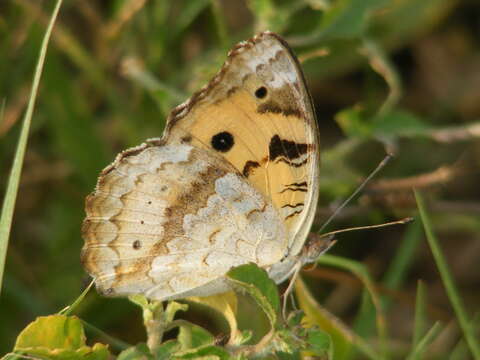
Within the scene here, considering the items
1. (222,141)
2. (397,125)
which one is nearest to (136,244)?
(222,141)

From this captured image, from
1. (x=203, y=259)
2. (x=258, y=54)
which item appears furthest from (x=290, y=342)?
(x=258, y=54)

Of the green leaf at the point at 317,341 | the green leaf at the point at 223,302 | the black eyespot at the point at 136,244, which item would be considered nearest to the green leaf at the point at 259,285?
the green leaf at the point at 317,341

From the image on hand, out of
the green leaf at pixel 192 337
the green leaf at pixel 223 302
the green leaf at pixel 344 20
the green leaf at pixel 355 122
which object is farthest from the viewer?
the green leaf at pixel 344 20

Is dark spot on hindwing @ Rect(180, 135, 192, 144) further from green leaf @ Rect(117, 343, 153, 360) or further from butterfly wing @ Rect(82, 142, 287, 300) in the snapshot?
green leaf @ Rect(117, 343, 153, 360)

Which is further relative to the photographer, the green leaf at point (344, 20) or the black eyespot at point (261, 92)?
the green leaf at point (344, 20)

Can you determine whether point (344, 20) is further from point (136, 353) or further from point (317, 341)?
point (136, 353)

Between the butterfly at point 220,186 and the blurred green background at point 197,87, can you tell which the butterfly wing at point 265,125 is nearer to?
the butterfly at point 220,186

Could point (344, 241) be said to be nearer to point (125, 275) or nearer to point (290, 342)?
point (125, 275)

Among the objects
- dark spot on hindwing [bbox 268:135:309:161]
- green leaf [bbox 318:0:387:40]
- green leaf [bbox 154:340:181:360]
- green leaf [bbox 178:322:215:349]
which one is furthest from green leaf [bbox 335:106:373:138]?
green leaf [bbox 154:340:181:360]
